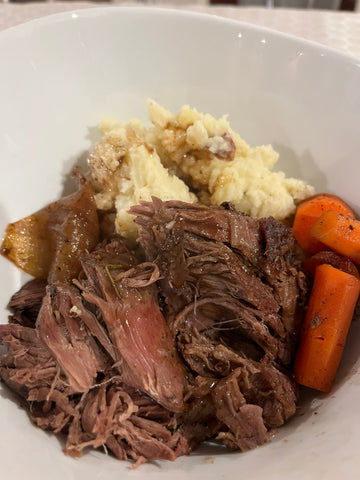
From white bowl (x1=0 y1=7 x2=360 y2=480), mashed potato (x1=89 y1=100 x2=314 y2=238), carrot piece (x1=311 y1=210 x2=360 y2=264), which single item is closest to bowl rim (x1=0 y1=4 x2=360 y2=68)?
white bowl (x1=0 y1=7 x2=360 y2=480)

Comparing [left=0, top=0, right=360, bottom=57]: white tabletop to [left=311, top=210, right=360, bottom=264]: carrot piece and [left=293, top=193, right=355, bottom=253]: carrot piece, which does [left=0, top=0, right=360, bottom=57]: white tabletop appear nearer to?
[left=293, top=193, right=355, bottom=253]: carrot piece

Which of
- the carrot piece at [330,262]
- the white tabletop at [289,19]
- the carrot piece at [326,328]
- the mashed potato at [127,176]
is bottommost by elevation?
the carrot piece at [326,328]

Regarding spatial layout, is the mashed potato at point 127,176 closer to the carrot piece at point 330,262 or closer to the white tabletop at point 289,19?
the carrot piece at point 330,262

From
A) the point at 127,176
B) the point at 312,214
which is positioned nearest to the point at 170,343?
the point at 127,176

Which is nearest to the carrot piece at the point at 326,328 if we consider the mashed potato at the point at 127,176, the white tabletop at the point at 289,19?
the mashed potato at the point at 127,176

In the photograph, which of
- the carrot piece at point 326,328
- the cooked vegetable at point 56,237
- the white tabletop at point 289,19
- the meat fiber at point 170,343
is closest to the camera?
the meat fiber at point 170,343

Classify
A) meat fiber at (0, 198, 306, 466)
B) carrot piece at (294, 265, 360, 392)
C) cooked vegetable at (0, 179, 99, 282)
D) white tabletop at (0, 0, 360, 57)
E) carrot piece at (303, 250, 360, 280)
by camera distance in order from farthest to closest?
white tabletop at (0, 0, 360, 57) → cooked vegetable at (0, 179, 99, 282) → carrot piece at (303, 250, 360, 280) → carrot piece at (294, 265, 360, 392) → meat fiber at (0, 198, 306, 466)
